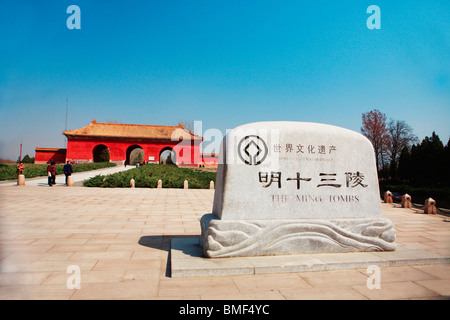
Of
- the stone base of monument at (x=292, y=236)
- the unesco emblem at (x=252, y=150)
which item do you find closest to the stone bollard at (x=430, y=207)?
the stone base of monument at (x=292, y=236)

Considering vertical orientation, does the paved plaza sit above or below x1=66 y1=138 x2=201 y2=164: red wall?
below

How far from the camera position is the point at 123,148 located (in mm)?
36250

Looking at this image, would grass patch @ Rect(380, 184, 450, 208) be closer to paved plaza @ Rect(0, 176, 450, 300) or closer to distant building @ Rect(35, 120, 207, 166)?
paved plaza @ Rect(0, 176, 450, 300)

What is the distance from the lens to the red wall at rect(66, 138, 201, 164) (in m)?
34.7

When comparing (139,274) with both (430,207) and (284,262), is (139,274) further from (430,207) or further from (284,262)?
(430,207)

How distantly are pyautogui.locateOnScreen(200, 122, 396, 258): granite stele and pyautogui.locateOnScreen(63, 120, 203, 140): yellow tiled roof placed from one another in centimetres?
3432

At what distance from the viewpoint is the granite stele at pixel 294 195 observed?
3412 mm

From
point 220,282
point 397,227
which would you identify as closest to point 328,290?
point 220,282

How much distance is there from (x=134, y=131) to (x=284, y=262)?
37.7 meters

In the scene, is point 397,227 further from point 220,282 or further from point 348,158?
point 220,282

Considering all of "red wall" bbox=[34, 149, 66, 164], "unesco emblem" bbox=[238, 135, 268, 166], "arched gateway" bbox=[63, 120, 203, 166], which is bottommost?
"unesco emblem" bbox=[238, 135, 268, 166]

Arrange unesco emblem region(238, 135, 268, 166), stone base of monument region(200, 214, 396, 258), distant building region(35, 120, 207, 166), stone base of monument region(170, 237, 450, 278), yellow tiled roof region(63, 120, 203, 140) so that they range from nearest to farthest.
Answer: stone base of monument region(170, 237, 450, 278) < stone base of monument region(200, 214, 396, 258) < unesco emblem region(238, 135, 268, 166) < distant building region(35, 120, 207, 166) < yellow tiled roof region(63, 120, 203, 140)

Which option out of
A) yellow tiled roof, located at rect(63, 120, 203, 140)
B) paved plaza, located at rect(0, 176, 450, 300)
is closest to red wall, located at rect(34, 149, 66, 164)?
Answer: yellow tiled roof, located at rect(63, 120, 203, 140)
